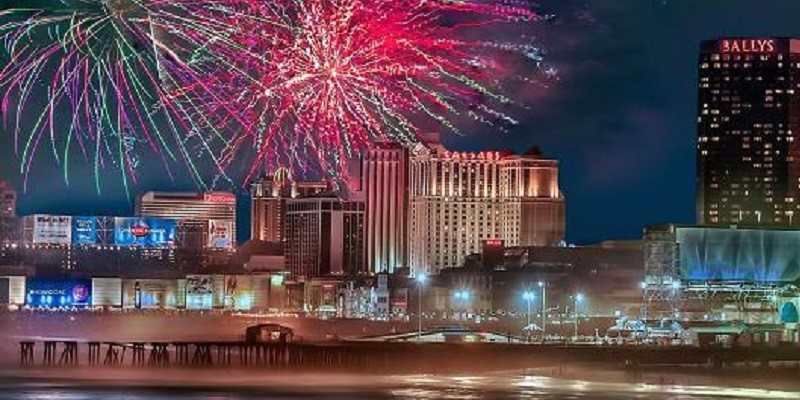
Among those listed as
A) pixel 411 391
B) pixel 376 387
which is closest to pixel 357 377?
pixel 376 387

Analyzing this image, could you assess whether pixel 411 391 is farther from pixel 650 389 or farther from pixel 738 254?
pixel 738 254

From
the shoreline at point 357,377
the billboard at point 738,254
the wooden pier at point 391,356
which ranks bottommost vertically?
the shoreline at point 357,377

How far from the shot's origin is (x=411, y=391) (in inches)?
2881

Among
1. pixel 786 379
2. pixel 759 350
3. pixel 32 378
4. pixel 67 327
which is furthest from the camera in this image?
pixel 67 327

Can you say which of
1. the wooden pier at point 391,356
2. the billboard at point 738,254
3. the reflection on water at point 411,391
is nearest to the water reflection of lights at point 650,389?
the reflection on water at point 411,391

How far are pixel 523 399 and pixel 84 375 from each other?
2805 cm

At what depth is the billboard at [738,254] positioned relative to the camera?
146 meters

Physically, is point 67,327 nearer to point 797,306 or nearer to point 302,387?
point 797,306

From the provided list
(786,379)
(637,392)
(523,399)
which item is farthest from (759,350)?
(523,399)

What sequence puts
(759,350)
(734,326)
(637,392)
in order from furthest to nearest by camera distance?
(734,326)
(759,350)
(637,392)

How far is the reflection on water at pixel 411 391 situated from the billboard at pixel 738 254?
219ft

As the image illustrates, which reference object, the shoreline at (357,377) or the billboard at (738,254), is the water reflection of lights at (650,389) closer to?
the shoreline at (357,377)

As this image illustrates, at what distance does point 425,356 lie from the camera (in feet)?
323

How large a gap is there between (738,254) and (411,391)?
82217 mm
